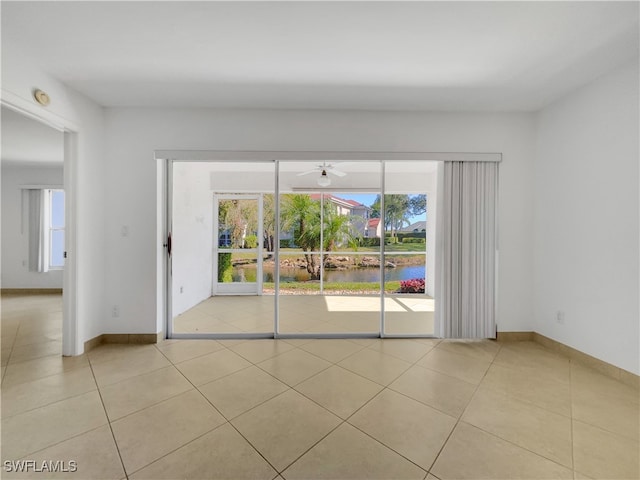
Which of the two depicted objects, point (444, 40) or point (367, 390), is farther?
point (367, 390)

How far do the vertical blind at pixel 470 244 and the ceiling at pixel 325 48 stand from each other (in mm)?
800

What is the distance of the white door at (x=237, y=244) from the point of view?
4922mm

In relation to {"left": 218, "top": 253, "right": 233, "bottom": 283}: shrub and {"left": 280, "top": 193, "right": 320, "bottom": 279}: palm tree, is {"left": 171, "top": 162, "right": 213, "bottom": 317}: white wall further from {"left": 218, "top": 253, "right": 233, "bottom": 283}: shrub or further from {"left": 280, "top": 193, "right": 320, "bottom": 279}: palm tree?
{"left": 280, "top": 193, "right": 320, "bottom": 279}: palm tree

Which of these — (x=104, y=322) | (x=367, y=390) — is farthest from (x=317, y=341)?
(x=104, y=322)

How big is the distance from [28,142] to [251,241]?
3.57m

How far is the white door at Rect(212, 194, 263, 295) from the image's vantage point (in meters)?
4.92

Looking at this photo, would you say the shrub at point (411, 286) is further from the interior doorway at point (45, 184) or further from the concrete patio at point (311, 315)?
the interior doorway at point (45, 184)

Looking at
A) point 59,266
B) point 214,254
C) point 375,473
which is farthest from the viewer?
point 59,266

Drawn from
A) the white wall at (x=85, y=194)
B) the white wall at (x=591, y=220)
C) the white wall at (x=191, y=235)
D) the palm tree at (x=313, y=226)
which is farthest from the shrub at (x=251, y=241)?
the white wall at (x=591, y=220)

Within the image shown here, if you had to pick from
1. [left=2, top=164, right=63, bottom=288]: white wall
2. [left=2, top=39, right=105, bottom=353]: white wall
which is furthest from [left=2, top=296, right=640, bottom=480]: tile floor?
[left=2, top=164, right=63, bottom=288]: white wall

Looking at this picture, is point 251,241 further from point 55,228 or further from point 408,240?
point 55,228

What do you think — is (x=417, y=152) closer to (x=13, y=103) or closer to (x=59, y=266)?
(x=13, y=103)

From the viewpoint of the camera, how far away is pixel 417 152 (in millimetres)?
2850

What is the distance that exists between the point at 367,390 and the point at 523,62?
2876mm
